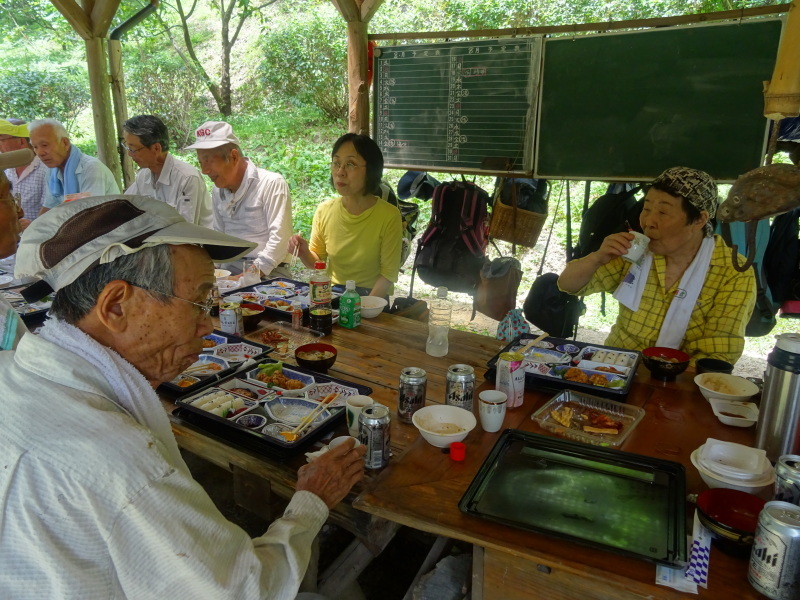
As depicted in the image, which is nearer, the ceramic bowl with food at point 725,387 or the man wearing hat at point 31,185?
the ceramic bowl with food at point 725,387

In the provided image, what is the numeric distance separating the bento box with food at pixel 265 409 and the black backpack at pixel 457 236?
2.40 m

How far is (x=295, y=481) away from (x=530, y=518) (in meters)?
0.69

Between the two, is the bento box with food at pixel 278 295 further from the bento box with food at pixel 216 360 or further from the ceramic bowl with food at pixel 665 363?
the ceramic bowl with food at pixel 665 363

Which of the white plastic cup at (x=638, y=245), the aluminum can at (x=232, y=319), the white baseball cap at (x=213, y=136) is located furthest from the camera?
the white baseball cap at (x=213, y=136)

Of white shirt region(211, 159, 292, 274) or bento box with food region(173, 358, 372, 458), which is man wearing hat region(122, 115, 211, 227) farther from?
bento box with food region(173, 358, 372, 458)

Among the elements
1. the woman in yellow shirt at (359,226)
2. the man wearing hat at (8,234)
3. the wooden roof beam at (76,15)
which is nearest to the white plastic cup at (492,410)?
the man wearing hat at (8,234)

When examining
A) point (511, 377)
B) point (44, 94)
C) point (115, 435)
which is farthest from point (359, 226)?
point (44, 94)

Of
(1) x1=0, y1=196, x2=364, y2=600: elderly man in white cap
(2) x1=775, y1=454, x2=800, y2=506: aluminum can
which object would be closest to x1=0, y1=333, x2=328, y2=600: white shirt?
(1) x1=0, y1=196, x2=364, y2=600: elderly man in white cap

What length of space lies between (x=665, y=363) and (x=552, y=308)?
1610mm

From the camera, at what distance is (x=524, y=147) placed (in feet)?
13.4

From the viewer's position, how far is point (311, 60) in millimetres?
11398

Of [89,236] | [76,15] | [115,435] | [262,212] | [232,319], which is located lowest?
[232,319]

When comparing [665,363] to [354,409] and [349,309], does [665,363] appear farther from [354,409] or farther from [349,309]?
[349,309]

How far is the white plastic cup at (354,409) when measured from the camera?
1.80 m
